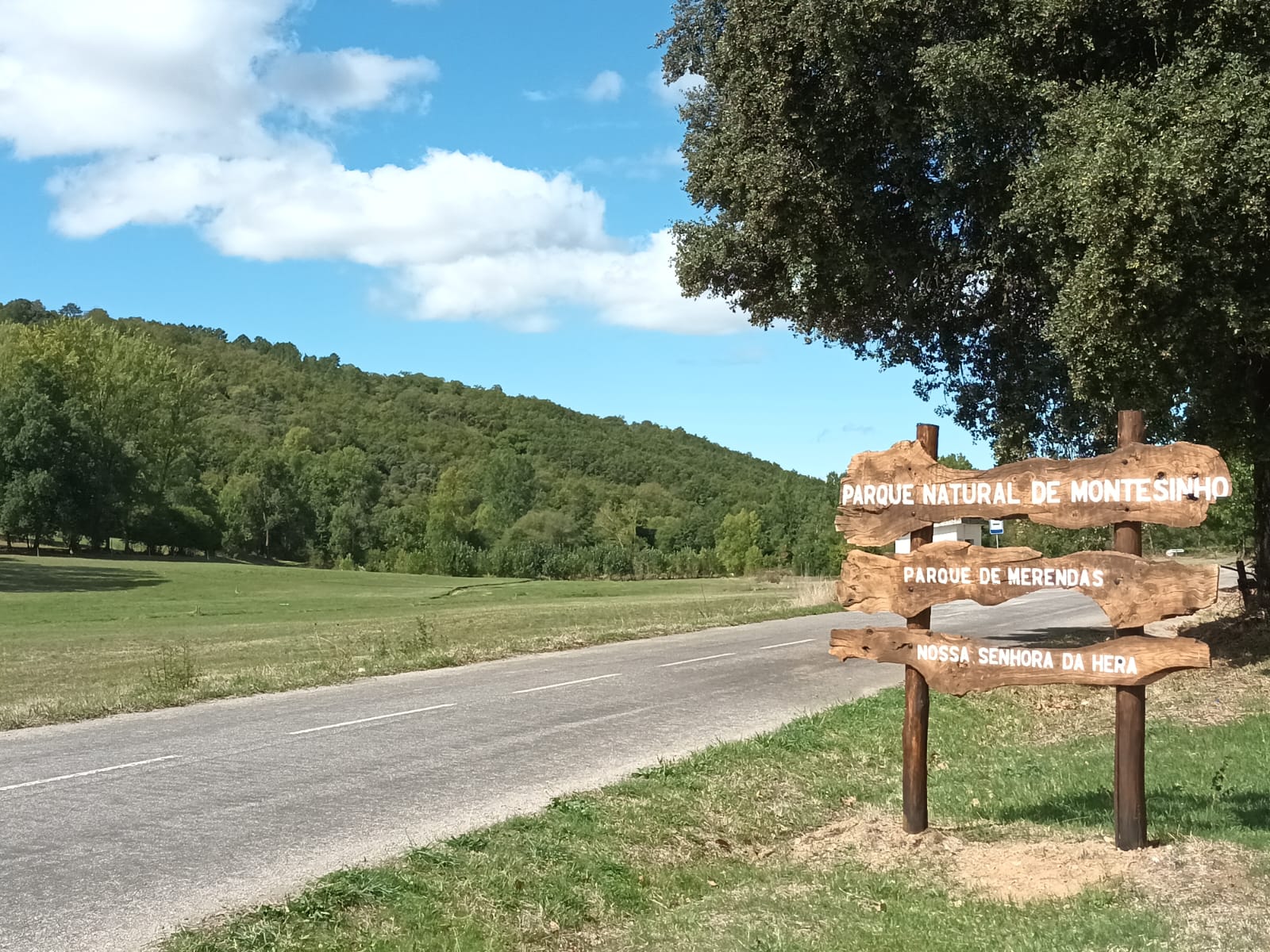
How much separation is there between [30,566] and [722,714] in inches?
2780

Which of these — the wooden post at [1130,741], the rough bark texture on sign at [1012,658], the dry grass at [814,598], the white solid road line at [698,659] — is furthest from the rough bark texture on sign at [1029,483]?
the dry grass at [814,598]

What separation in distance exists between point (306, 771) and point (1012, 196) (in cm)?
1103

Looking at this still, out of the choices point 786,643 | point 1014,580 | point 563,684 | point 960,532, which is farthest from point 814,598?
point 1014,580

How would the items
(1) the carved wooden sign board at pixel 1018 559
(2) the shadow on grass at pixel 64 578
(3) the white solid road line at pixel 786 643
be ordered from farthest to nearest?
(2) the shadow on grass at pixel 64 578
(3) the white solid road line at pixel 786 643
(1) the carved wooden sign board at pixel 1018 559

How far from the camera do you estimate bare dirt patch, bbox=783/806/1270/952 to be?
5.29 metres

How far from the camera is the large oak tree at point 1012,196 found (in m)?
11.7

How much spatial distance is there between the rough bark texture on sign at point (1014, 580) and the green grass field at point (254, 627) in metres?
10.0

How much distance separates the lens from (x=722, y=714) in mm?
13250

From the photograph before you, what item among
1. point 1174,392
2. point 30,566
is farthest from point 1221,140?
point 30,566

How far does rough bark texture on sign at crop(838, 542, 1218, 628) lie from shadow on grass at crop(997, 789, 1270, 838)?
1472 millimetres

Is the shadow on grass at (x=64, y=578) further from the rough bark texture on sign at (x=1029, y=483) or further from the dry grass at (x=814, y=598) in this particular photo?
the rough bark texture on sign at (x=1029, y=483)

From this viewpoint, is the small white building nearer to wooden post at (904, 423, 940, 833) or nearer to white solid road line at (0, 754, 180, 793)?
wooden post at (904, 423, 940, 833)

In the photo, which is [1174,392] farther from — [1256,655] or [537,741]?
[537,741]

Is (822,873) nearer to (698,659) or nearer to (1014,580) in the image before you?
(1014,580)
